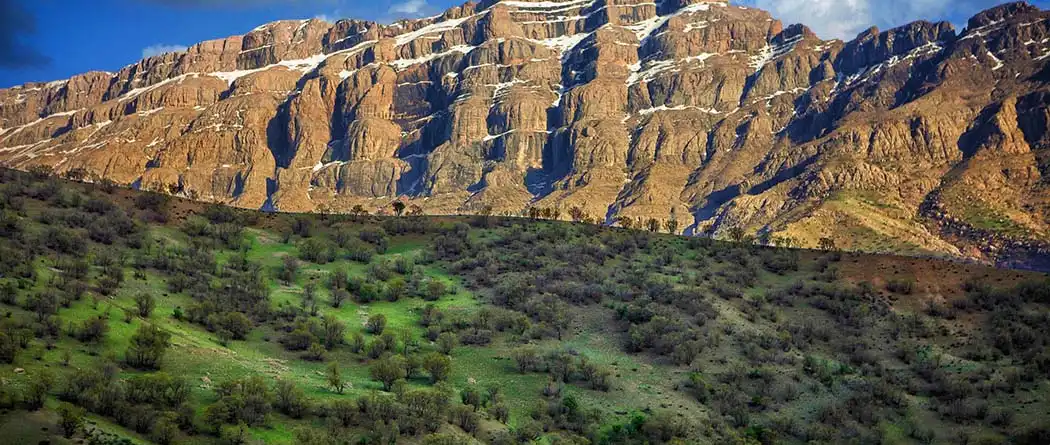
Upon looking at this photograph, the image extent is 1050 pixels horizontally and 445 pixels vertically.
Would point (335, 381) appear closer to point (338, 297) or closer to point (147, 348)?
point (147, 348)

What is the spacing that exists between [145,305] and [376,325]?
67.7 ft

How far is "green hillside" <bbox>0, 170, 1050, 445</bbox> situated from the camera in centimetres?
5684

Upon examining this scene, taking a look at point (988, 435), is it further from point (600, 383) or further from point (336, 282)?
point (336, 282)

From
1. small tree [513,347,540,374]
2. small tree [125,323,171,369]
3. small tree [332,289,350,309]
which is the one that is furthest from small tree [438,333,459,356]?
small tree [125,323,171,369]

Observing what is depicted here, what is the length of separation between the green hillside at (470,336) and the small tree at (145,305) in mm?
440

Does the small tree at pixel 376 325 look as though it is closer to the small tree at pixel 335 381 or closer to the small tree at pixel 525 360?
the small tree at pixel 525 360

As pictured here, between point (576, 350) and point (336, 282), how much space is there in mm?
30305

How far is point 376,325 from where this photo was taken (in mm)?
84625

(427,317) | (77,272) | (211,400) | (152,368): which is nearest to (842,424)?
(427,317)

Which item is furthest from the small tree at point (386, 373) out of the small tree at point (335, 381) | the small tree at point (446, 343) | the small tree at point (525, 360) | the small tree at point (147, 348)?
the small tree at point (147, 348)

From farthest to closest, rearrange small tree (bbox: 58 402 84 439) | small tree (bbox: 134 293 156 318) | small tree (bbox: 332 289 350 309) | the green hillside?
small tree (bbox: 332 289 350 309) < small tree (bbox: 134 293 156 318) < the green hillside < small tree (bbox: 58 402 84 439)

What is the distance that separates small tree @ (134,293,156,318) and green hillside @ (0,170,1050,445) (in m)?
0.44

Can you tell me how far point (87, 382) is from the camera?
52062 mm

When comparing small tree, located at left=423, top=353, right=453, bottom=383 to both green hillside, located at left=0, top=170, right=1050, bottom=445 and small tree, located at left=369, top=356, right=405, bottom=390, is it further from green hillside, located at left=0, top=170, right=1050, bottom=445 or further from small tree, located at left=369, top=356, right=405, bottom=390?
small tree, located at left=369, top=356, right=405, bottom=390
